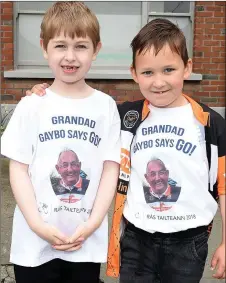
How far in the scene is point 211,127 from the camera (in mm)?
2043

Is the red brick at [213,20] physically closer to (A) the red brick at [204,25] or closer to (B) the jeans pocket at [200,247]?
(A) the red brick at [204,25]

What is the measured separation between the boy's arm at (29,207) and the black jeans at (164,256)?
1.13ft

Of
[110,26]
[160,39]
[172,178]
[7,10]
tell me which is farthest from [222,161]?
[7,10]

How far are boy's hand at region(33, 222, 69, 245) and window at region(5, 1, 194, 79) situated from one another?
4655mm

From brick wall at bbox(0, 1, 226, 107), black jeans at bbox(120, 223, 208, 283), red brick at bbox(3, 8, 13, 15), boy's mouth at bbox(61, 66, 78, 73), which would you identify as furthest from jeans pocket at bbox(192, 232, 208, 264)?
red brick at bbox(3, 8, 13, 15)

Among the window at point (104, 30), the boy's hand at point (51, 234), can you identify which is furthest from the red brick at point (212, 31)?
the boy's hand at point (51, 234)

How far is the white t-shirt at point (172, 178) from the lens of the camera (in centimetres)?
202

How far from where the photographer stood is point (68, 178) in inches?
77.8

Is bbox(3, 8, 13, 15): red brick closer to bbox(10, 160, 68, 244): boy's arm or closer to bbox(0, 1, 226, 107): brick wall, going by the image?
bbox(0, 1, 226, 107): brick wall

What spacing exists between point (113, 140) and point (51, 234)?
0.48m

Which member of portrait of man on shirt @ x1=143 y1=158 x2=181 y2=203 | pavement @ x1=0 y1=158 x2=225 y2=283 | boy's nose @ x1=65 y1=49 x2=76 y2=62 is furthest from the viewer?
pavement @ x1=0 y1=158 x2=225 y2=283

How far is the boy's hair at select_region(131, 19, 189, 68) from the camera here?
2000 millimetres

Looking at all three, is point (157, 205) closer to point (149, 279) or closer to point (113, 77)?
point (149, 279)

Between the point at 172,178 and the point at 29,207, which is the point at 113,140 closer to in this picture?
the point at 172,178
